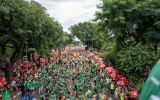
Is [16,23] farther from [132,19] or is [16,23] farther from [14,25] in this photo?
[132,19]

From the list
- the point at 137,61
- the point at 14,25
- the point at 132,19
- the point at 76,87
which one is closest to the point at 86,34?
the point at 76,87

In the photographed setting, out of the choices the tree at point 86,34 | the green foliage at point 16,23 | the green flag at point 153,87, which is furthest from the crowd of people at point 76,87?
the tree at point 86,34

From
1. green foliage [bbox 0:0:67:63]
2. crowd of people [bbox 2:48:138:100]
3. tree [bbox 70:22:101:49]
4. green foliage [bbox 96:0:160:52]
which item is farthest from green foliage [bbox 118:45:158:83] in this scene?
tree [bbox 70:22:101:49]

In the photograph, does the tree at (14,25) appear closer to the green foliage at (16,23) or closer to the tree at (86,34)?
the green foliage at (16,23)

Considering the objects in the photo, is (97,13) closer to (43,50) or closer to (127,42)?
(127,42)

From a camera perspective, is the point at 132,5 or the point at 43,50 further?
the point at 43,50

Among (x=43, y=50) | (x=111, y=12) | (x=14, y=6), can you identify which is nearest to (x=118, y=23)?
(x=111, y=12)

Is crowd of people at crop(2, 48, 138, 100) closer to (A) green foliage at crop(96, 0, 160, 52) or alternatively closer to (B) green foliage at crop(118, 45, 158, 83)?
(B) green foliage at crop(118, 45, 158, 83)
